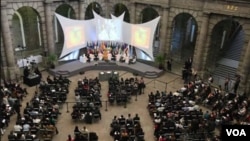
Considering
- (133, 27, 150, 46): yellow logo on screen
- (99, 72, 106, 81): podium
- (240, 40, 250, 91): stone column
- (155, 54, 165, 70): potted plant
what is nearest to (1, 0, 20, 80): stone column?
(99, 72, 106, 81): podium

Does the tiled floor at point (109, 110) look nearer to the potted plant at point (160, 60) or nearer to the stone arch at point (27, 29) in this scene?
the potted plant at point (160, 60)

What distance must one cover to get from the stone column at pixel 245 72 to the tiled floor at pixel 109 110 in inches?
221

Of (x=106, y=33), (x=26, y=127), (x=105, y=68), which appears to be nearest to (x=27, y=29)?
(x=106, y=33)

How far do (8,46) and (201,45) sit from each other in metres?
18.2

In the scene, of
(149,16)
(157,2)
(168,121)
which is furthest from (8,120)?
(149,16)

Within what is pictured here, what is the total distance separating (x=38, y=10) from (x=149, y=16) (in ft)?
56.8

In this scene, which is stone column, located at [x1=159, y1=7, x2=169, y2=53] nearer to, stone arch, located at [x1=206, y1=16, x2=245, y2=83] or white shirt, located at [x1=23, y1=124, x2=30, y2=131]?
stone arch, located at [x1=206, y1=16, x2=245, y2=83]

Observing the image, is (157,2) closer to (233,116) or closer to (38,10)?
(38,10)

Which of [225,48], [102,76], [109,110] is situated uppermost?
[225,48]

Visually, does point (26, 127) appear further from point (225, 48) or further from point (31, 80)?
point (225, 48)

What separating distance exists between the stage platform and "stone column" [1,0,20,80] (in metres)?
3.76

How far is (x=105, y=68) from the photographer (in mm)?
30266

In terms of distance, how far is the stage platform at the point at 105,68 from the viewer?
28578 millimetres

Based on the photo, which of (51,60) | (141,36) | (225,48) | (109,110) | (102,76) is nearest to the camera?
(109,110)
